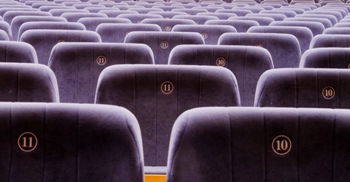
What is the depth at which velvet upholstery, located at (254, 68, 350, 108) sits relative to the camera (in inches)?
61.7

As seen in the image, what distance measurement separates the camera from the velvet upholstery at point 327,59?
200 centimetres

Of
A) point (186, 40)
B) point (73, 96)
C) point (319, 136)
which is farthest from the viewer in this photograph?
point (186, 40)

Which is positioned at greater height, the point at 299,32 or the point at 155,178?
the point at 299,32

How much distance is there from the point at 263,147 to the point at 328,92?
0.60 m

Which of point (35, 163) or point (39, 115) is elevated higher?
point (39, 115)

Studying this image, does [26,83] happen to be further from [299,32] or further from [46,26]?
[299,32]

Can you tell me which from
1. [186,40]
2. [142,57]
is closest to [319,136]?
[142,57]

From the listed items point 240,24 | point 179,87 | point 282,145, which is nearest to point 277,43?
point 240,24

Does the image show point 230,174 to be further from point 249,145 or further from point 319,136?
point 319,136


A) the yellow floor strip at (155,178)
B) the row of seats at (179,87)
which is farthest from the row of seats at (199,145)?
the row of seats at (179,87)

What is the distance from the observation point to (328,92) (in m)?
1.60

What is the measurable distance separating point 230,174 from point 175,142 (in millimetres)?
140

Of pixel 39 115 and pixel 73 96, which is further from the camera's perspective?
pixel 73 96

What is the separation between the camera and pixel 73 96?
2.03m
